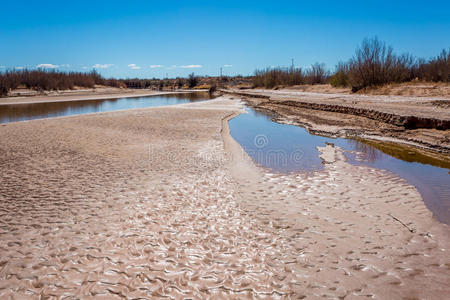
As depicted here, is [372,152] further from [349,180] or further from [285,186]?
[285,186]

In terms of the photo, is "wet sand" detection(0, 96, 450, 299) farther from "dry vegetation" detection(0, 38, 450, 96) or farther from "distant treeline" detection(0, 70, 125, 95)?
"distant treeline" detection(0, 70, 125, 95)

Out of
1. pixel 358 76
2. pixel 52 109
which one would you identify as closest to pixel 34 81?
pixel 52 109

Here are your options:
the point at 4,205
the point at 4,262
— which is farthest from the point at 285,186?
the point at 4,205

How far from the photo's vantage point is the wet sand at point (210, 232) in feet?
9.45

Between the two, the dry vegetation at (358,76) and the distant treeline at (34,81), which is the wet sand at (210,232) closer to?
the dry vegetation at (358,76)

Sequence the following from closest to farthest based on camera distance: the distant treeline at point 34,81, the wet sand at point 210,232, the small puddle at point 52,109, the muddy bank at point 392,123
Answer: the wet sand at point 210,232, the muddy bank at point 392,123, the small puddle at point 52,109, the distant treeline at point 34,81

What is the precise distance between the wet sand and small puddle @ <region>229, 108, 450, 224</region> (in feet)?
1.39

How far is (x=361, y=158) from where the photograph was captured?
789 cm

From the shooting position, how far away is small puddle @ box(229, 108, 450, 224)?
221 inches

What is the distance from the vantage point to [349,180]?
5973 mm

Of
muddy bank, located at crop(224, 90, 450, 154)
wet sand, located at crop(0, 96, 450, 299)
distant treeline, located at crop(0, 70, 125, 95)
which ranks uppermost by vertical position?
distant treeline, located at crop(0, 70, 125, 95)

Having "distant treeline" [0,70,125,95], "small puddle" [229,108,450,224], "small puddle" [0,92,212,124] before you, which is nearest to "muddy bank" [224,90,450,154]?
"small puddle" [229,108,450,224]

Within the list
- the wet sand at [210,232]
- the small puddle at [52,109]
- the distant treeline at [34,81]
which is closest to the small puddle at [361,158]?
the wet sand at [210,232]

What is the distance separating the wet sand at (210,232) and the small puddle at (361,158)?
42 cm
